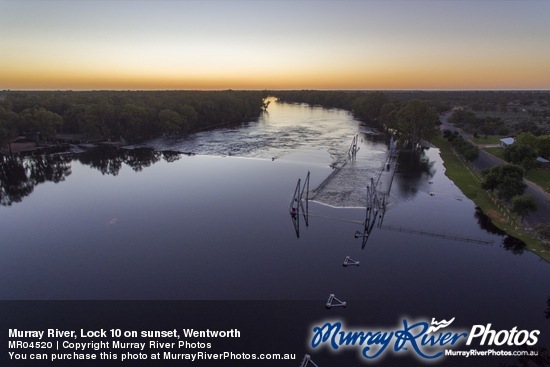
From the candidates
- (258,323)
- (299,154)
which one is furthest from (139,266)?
(299,154)

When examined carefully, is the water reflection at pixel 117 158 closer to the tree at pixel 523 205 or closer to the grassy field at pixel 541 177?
the tree at pixel 523 205

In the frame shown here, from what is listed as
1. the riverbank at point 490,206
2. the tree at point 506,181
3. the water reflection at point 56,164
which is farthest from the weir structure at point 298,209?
the water reflection at point 56,164

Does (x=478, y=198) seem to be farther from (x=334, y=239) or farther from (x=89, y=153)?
(x=89, y=153)

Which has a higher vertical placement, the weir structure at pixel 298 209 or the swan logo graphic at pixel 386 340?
the weir structure at pixel 298 209

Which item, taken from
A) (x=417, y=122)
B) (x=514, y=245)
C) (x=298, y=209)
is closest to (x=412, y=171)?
(x=417, y=122)

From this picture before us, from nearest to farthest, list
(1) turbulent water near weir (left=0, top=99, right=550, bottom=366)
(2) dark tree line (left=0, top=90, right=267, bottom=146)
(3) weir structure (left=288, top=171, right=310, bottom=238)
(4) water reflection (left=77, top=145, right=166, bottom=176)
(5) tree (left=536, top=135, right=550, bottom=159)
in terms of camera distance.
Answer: (1) turbulent water near weir (left=0, top=99, right=550, bottom=366)
(3) weir structure (left=288, top=171, right=310, bottom=238)
(5) tree (left=536, top=135, right=550, bottom=159)
(4) water reflection (left=77, top=145, right=166, bottom=176)
(2) dark tree line (left=0, top=90, right=267, bottom=146)

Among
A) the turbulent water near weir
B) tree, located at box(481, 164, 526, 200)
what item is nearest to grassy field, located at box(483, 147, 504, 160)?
the turbulent water near weir

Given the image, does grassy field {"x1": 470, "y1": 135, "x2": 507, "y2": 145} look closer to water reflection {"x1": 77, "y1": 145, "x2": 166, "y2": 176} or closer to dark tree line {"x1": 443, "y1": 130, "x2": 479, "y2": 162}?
dark tree line {"x1": 443, "y1": 130, "x2": 479, "y2": 162}
